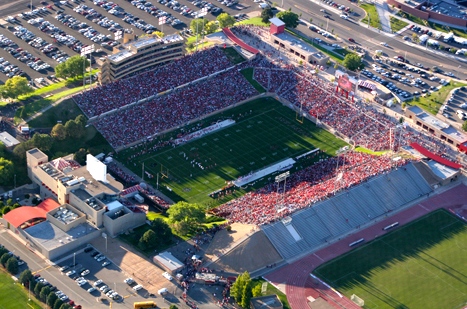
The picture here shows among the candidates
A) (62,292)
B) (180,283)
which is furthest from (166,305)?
(62,292)

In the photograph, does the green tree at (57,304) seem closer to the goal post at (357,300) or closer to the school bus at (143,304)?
the school bus at (143,304)

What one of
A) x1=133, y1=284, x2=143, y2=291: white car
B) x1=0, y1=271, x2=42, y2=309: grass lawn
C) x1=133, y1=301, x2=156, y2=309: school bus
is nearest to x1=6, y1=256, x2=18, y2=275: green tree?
x1=0, y1=271, x2=42, y2=309: grass lawn

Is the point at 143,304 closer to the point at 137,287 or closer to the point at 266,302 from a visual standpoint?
the point at 137,287

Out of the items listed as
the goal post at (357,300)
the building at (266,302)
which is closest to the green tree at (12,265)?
the building at (266,302)

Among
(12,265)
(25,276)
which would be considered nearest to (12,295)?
(25,276)

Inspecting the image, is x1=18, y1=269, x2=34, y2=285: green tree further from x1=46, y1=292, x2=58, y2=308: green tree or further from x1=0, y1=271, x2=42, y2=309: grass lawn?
x1=46, y1=292, x2=58, y2=308: green tree

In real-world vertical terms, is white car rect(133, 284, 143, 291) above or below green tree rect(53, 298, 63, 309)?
below

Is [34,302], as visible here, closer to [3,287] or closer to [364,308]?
[3,287]
